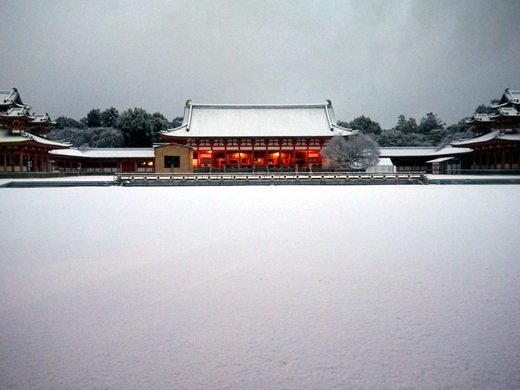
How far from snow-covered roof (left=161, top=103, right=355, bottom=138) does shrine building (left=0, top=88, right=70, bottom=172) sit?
13.3m

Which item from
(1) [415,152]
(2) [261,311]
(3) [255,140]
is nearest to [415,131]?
(1) [415,152]

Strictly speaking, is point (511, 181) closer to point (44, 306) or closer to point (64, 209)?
point (64, 209)

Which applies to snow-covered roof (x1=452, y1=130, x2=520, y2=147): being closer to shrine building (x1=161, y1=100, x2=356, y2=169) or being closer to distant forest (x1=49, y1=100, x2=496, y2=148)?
distant forest (x1=49, y1=100, x2=496, y2=148)

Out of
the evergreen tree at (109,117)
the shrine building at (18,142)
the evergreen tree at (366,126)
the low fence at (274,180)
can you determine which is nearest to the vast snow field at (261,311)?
the low fence at (274,180)

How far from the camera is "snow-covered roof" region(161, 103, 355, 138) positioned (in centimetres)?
4491

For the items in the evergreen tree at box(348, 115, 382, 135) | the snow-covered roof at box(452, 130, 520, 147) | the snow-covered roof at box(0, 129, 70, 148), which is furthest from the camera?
the evergreen tree at box(348, 115, 382, 135)

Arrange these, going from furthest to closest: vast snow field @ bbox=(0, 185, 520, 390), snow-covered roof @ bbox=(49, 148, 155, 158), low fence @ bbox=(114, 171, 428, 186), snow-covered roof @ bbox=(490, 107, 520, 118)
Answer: snow-covered roof @ bbox=(49, 148, 155, 158) → snow-covered roof @ bbox=(490, 107, 520, 118) → low fence @ bbox=(114, 171, 428, 186) → vast snow field @ bbox=(0, 185, 520, 390)

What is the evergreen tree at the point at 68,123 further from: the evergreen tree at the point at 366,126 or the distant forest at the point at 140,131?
the evergreen tree at the point at 366,126

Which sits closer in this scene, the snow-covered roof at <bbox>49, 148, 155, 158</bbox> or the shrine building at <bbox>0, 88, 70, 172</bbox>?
the shrine building at <bbox>0, 88, 70, 172</bbox>

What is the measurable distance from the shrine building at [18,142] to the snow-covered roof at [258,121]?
1328 cm

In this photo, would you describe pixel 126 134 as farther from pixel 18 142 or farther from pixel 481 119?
pixel 481 119

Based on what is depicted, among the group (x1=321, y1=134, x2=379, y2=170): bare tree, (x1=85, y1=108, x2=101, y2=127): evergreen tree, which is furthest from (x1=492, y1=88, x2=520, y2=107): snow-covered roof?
(x1=85, y1=108, x2=101, y2=127): evergreen tree

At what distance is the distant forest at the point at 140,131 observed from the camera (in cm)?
6097

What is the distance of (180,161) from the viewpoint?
38469mm
